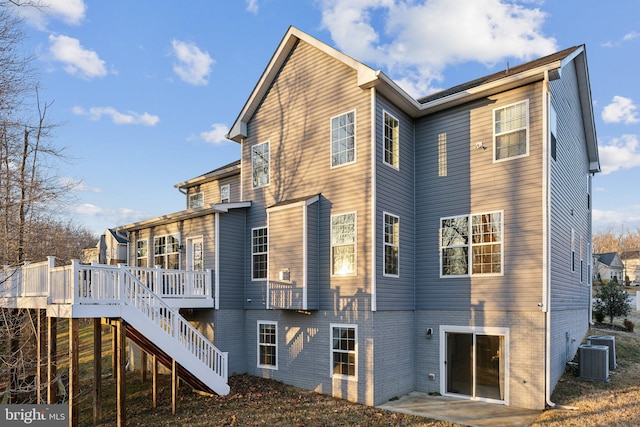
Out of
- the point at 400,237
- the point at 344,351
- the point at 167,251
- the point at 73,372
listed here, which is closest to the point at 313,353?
the point at 344,351

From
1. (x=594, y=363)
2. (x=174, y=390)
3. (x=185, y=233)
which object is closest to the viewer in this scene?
(x=174, y=390)

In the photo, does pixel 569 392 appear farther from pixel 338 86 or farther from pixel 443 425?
pixel 338 86

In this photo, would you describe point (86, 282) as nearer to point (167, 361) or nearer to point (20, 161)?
point (167, 361)

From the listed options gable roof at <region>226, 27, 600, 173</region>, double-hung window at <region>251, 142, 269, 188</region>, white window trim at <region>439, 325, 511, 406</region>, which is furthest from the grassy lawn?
gable roof at <region>226, 27, 600, 173</region>

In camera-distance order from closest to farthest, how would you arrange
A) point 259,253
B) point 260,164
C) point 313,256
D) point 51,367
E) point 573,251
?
point 51,367 → point 313,256 → point 573,251 → point 259,253 → point 260,164

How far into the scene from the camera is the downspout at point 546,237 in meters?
9.42

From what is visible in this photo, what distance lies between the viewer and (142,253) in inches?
662

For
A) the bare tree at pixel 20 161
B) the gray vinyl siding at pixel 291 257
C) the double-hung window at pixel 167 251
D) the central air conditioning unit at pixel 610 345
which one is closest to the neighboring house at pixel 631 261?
the central air conditioning unit at pixel 610 345

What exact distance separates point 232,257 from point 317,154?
14.7 feet

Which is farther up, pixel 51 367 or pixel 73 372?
pixel 73 372

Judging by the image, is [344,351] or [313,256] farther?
[313,256]

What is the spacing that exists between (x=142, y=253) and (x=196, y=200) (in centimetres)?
359

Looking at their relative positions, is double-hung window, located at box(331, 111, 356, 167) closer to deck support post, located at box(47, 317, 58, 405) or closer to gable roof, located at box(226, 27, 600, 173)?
gable roof, located at box(226, 27, 600, 173)

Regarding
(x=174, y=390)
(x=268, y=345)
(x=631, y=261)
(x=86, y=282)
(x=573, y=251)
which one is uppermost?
(x=573, y=251)
